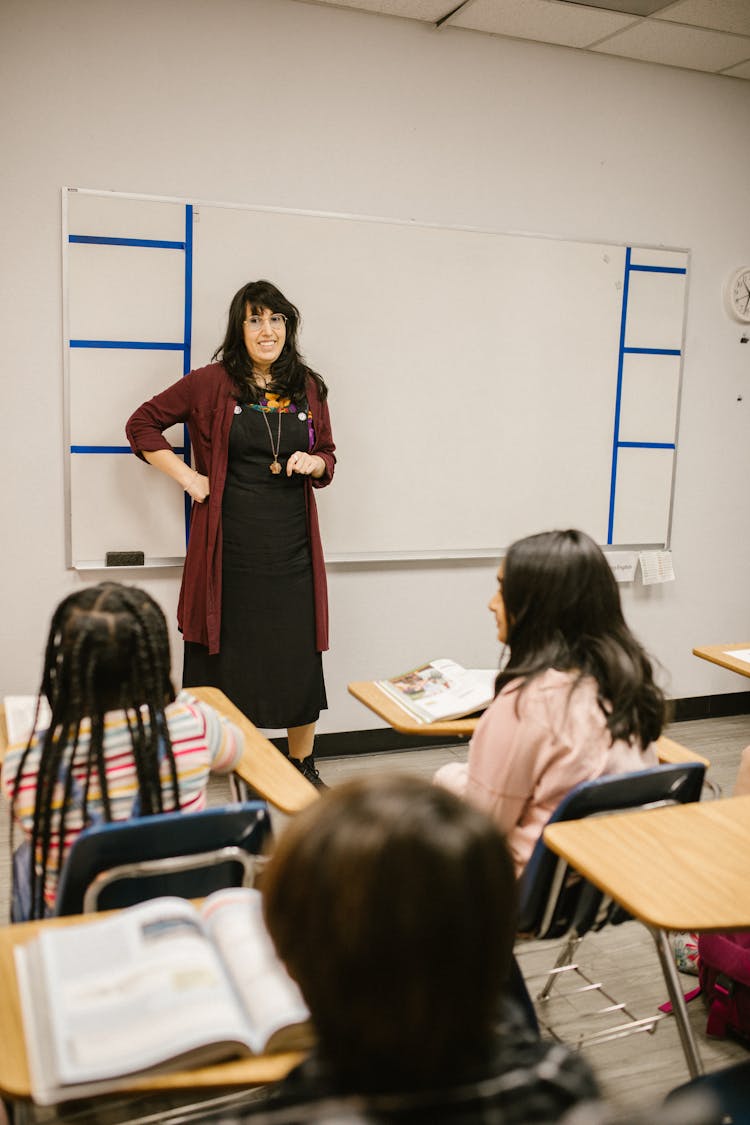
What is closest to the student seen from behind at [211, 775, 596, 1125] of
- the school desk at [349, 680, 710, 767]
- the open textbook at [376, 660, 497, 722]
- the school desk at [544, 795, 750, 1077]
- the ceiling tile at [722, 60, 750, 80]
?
the school desk at [544, 795, 750, 1077]

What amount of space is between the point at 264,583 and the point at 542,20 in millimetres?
2415

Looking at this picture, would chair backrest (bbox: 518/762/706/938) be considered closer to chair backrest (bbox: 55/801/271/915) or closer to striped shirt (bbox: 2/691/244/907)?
chair backrest (bbox: 55/801/271/915)

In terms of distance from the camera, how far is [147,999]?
3.58 ft

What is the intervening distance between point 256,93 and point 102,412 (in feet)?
4.30

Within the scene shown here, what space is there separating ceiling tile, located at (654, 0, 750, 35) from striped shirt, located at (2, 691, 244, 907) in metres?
3.36

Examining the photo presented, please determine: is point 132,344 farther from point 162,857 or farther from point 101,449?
point 162,857

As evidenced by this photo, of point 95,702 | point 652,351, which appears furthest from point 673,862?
point 652,351

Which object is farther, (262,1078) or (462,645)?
Result: (462,645)

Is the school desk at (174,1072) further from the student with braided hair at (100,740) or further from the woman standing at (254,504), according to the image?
the woman standing at (254,504)

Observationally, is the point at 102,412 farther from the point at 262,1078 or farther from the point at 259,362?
the point at 262,1078

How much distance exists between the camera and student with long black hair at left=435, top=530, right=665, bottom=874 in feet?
5.90

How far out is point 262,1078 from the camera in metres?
1.08

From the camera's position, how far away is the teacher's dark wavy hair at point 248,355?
134 inches

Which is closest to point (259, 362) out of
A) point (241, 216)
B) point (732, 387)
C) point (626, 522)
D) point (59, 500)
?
point (241, 216)
